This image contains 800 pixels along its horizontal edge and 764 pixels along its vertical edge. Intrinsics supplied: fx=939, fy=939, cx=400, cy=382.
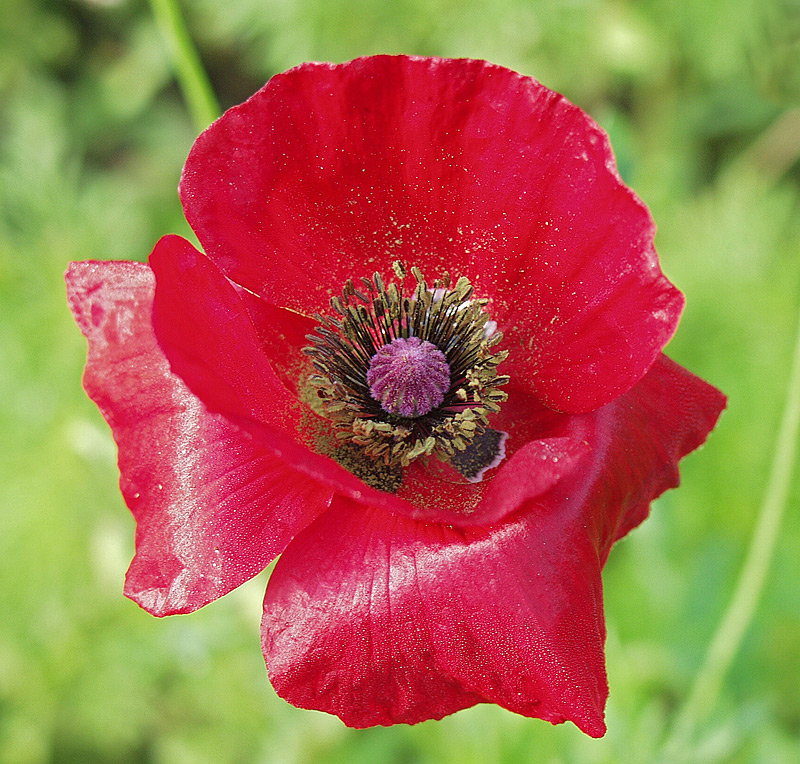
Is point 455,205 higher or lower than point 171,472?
higher

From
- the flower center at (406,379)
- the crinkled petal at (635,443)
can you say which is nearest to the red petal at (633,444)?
the crinkled petal at (635,443)

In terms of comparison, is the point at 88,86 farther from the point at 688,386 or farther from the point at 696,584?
the point at 688,386

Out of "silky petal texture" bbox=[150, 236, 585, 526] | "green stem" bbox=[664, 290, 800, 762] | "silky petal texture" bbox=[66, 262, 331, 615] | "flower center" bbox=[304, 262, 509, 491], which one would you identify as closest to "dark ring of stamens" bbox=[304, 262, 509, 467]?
"flower center" bbox=[304, 262, 509, 491]

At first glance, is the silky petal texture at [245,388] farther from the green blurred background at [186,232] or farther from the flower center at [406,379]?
the green blurred background at [186,232]

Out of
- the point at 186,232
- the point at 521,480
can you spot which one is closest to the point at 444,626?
the point at 521,480

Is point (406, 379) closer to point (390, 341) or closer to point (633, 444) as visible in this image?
point (390, 341)

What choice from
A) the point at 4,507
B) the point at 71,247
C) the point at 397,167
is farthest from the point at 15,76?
the point at 397,167
